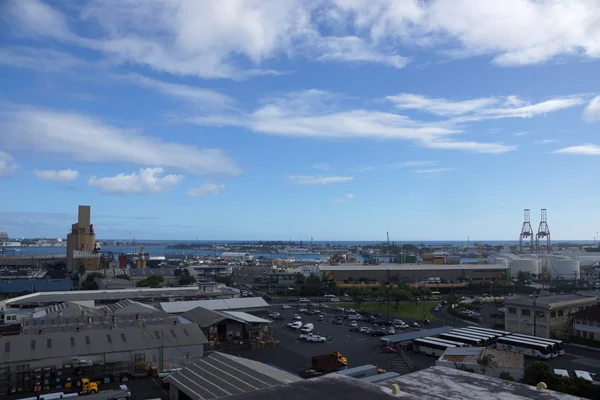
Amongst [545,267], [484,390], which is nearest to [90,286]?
[484,390]

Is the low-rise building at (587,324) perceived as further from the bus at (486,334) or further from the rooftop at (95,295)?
the rooftop at (95,295)

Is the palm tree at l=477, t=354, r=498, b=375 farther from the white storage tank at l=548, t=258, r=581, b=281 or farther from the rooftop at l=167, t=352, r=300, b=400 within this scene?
the white storage tank at l=548, t=258, r=581, b=281

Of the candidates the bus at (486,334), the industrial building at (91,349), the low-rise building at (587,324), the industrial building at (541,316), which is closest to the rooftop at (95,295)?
Answer: the industrial building at (91,349)

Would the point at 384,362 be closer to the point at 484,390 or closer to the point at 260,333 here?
the point at 260,333

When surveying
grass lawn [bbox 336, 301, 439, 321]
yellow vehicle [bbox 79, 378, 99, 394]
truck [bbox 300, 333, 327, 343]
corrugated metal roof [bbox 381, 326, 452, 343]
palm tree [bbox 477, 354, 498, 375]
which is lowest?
grass lawn [bbox 336, 301, 439, 321]

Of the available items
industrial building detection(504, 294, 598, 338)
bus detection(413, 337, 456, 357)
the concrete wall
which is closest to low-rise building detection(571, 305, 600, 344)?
industrial building detection(504, 294, 598, 338)

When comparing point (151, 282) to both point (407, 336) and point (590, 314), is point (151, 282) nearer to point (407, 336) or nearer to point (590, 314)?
point (407, 336)
